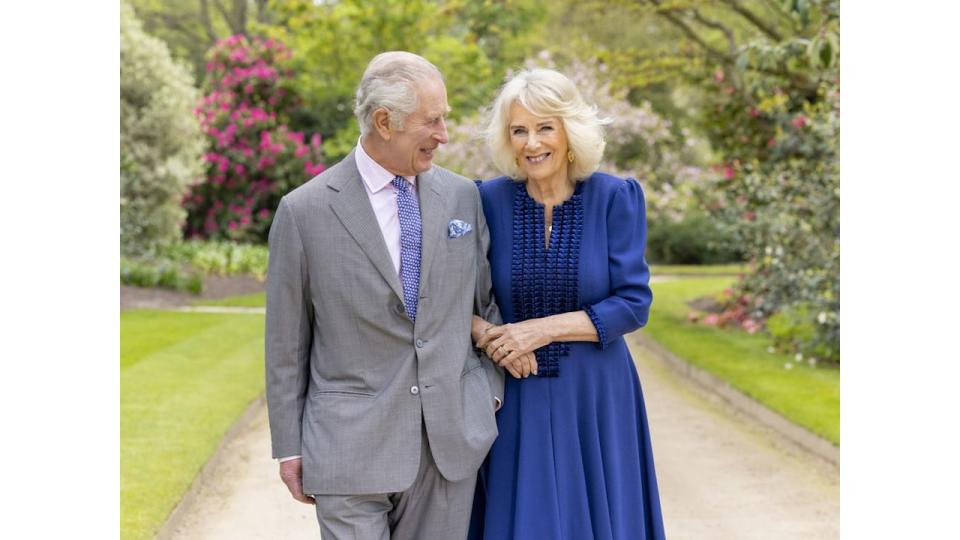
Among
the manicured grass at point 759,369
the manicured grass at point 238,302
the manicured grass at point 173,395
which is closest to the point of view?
the manicured grass at point 173,395

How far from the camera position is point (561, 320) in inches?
130

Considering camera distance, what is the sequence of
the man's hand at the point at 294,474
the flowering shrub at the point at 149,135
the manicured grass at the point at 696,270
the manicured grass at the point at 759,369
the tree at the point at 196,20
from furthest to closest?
1. the tree at the point at 196,20
2. the manicured grass at the point at 696,270
3. the flowering shrub at the point at 149,135
4. the manicured grass at the point at 759,369
5. the man's hand at the point at 294,474

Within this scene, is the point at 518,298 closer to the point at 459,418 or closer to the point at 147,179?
the point at 459,418

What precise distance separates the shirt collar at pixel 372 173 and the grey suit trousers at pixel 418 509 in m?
0.72

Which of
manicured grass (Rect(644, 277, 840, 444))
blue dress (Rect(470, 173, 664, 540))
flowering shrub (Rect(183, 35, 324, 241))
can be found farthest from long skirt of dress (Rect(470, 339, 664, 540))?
flowering shrub (Rect(183, 35, 324, 241))

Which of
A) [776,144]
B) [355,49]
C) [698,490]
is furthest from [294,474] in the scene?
[355,49]

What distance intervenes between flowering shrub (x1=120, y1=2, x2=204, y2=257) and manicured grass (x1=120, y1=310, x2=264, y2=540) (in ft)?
9.56

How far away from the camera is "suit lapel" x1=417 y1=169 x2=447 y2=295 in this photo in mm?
3072

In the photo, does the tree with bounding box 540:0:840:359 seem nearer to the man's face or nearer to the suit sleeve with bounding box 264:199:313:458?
the man's face

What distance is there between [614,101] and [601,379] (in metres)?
11.7

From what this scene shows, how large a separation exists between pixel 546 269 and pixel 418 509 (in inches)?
32.2

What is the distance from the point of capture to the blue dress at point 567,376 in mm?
3340

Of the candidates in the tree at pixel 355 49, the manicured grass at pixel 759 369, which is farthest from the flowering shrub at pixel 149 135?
the manicured grass at pixel 759 369

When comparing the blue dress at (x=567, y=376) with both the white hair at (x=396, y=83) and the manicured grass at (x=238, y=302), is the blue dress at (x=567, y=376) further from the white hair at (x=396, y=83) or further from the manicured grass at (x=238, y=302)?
the manicured grass at (x=238, y=302)
